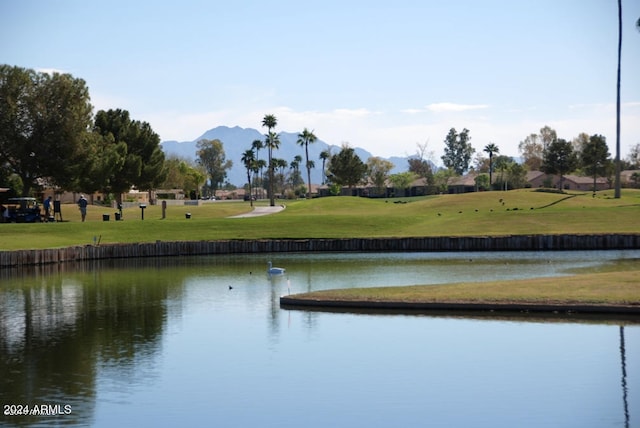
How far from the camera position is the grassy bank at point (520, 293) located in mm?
34094

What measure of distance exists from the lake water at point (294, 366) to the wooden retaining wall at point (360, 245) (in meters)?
Answer: 26.1

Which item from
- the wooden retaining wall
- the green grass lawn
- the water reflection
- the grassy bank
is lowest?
the water reflection

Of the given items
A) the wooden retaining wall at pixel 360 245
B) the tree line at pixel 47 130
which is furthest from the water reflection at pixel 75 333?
the tree line at pixel 47 130

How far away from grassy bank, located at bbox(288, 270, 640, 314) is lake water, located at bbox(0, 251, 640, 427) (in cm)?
205

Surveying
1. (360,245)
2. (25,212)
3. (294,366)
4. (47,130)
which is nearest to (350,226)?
(360,245)

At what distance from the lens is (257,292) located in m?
45.7

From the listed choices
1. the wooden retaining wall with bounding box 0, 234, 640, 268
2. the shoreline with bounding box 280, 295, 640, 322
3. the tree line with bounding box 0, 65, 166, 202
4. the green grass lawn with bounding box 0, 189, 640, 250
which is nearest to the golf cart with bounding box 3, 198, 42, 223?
the green grass lawn with bounding box 0, 189, 640, 250

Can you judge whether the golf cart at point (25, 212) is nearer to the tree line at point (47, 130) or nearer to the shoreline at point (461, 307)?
the tree line at point (47, 130)

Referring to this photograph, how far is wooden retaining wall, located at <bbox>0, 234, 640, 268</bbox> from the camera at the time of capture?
70562mm

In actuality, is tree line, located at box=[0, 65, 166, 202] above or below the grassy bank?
above

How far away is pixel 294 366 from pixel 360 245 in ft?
156

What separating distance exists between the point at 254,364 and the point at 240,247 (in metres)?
47.5

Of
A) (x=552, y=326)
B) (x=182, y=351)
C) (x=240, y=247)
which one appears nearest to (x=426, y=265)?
(x=240, y=247)

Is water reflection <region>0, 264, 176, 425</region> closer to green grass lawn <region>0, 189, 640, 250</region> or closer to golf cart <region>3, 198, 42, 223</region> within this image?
green grass lawn <region>0, 189, 640, 250</region>
